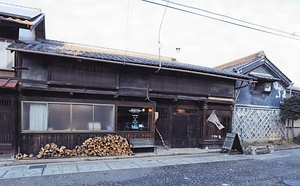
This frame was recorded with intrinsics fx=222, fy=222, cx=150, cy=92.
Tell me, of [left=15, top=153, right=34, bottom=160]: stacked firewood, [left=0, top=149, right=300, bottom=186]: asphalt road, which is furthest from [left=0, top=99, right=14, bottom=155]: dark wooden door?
[left=0, top=149, right=300, bottom=186]: asphalt road

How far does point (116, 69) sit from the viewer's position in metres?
10.6

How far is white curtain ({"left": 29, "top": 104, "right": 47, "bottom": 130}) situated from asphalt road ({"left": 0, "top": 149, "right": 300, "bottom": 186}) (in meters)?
3.00

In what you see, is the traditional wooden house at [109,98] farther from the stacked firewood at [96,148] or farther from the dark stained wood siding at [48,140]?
the stacked firewood at [96,148]

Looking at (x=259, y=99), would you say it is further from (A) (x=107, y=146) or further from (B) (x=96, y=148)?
(B) (x=96, y=148)

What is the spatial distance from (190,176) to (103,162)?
373 cm

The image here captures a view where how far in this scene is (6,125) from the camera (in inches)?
355

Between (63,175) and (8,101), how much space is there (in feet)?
13.6

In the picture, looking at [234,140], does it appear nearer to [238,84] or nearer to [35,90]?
[238,84]

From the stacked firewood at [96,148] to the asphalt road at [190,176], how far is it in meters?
2.40

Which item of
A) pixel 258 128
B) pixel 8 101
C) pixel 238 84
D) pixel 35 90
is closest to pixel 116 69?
pixel 35 90

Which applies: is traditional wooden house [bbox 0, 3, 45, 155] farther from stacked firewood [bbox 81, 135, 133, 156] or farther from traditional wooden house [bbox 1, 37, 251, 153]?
stacked firewood [bbox 81, 135, 133, 156]

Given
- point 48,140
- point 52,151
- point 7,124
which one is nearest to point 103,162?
point 52,151

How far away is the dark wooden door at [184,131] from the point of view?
12898 mm

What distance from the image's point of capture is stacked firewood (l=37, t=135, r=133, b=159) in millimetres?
9453
